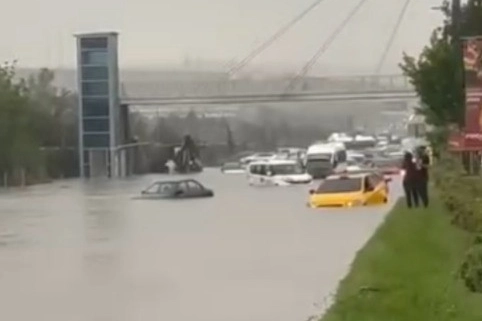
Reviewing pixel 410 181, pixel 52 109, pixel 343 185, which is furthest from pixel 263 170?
pixel 410 181

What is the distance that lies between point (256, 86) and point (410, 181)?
53.9 metres

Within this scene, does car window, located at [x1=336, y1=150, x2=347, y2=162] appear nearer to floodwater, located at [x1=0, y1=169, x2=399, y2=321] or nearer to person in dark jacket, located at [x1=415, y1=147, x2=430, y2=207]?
floodwater, located at [x1=0, y1=169, x2=399, y2=321]

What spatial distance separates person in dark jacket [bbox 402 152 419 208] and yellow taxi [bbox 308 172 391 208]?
8.54 meters

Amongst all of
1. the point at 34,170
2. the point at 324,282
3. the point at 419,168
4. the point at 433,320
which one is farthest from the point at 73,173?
the point at 433,320

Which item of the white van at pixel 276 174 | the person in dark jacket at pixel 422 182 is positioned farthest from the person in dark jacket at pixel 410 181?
the white van at pixel 276 174

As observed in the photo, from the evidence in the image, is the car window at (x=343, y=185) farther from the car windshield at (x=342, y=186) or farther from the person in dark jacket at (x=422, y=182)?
the person in dark jacket at (x=422, y=182)

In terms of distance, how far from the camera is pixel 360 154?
101 meters

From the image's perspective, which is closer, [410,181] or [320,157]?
[410,181]

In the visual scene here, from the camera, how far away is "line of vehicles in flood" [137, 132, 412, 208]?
4350 cm

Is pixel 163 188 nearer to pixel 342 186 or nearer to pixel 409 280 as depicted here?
pixel 342 186

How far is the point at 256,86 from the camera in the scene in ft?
285

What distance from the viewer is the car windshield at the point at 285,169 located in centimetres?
7531

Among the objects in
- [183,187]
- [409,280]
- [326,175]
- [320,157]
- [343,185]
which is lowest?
[326,175]

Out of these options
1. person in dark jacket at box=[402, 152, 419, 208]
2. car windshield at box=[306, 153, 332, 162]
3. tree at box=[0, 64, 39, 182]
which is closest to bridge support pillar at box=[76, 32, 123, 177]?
tree at box=[0, 64, 39, 182]
